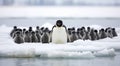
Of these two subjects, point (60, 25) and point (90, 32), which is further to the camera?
point (90, 32)

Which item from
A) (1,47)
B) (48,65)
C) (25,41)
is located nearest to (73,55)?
(48,65)

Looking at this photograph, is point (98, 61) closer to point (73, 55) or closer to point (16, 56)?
point (73, 55)

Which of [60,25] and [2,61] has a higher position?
[60,25]

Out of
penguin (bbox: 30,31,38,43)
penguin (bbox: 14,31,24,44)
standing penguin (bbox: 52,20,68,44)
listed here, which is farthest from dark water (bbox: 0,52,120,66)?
penguin (bbox: 30,31,38,43)

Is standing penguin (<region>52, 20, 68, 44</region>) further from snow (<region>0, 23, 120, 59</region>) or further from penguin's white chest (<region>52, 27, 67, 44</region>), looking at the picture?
snow (<region>0, 23, 120, 59</region>)

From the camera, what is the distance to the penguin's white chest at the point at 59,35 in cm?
952

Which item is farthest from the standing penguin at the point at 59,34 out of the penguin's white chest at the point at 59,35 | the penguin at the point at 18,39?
the penguin at the point at 18,39

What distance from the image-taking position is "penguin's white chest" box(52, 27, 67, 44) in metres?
9.52

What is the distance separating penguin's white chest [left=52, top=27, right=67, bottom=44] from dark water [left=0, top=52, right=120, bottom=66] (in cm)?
157

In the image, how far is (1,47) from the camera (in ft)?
27.6

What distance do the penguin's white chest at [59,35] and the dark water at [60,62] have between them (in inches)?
61.9

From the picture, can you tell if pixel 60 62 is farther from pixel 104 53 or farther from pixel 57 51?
pixel 104 53

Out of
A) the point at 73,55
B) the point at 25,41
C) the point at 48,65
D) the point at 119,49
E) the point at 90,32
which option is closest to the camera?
the point at 48,65

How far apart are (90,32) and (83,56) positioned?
285 cm
